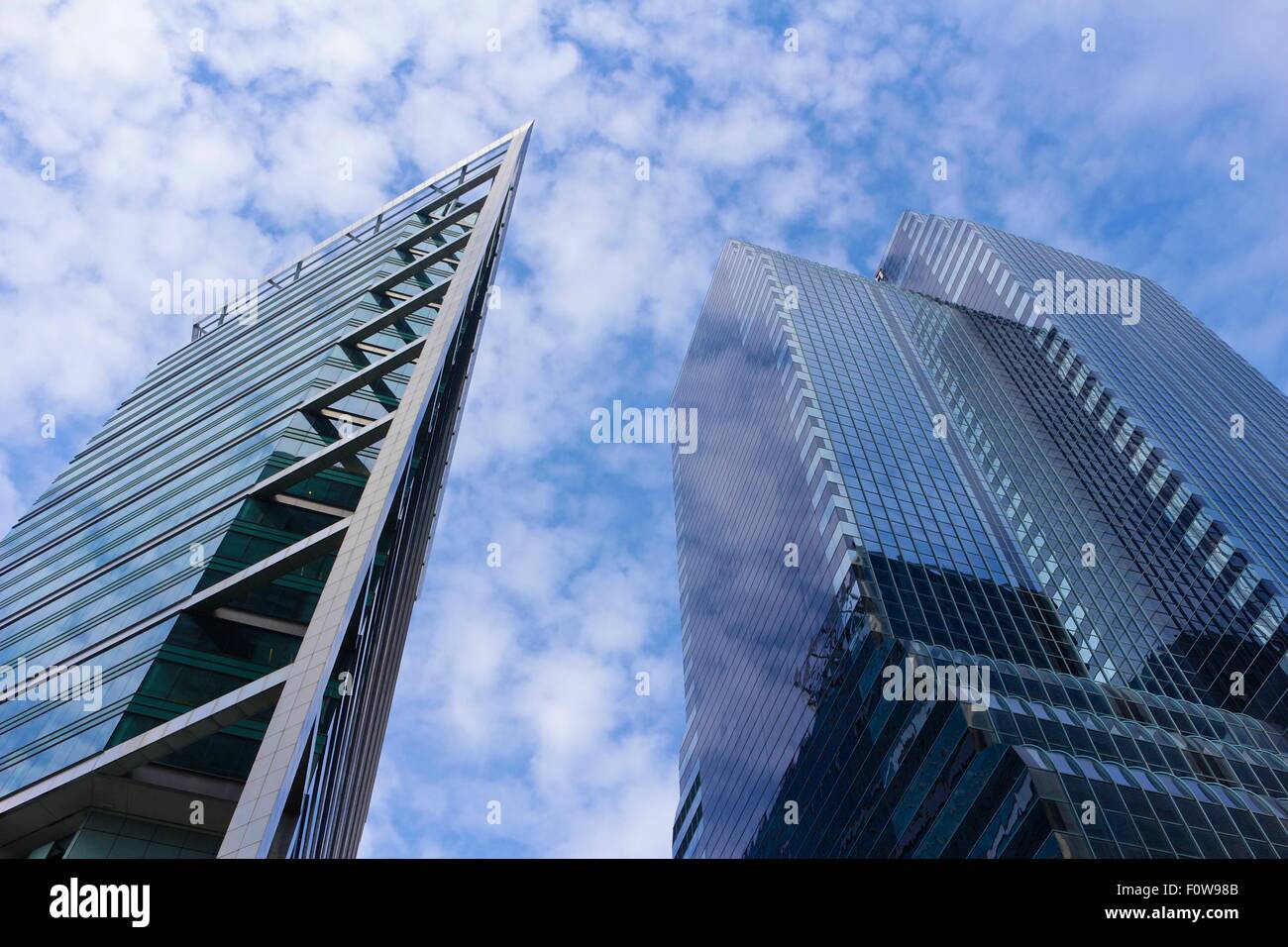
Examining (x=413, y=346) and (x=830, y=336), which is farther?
(x=830, y=336)

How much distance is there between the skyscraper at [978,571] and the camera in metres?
53.1

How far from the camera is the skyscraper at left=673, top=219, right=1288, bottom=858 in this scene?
53.1 metres

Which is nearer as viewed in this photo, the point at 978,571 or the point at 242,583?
the point at 242,583

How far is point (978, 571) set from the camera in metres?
74.3

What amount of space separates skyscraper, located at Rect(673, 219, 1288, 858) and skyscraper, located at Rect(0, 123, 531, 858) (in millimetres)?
27021

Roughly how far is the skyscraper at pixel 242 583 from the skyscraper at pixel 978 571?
88.7 feet

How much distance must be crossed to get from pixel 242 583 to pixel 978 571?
5317 cm

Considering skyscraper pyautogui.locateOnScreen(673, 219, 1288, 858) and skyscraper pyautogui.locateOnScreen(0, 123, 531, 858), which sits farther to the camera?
skyscraper pyautogui.locateOnScreen(673, 219, 1288, 858)

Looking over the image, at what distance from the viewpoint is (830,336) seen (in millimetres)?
107438

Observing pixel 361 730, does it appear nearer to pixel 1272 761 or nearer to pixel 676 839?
pixel 1272 761

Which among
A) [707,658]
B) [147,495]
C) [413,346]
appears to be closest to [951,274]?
[707,658]

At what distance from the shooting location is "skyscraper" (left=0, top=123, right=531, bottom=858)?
28.5 m

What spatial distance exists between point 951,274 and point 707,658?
7151cm
